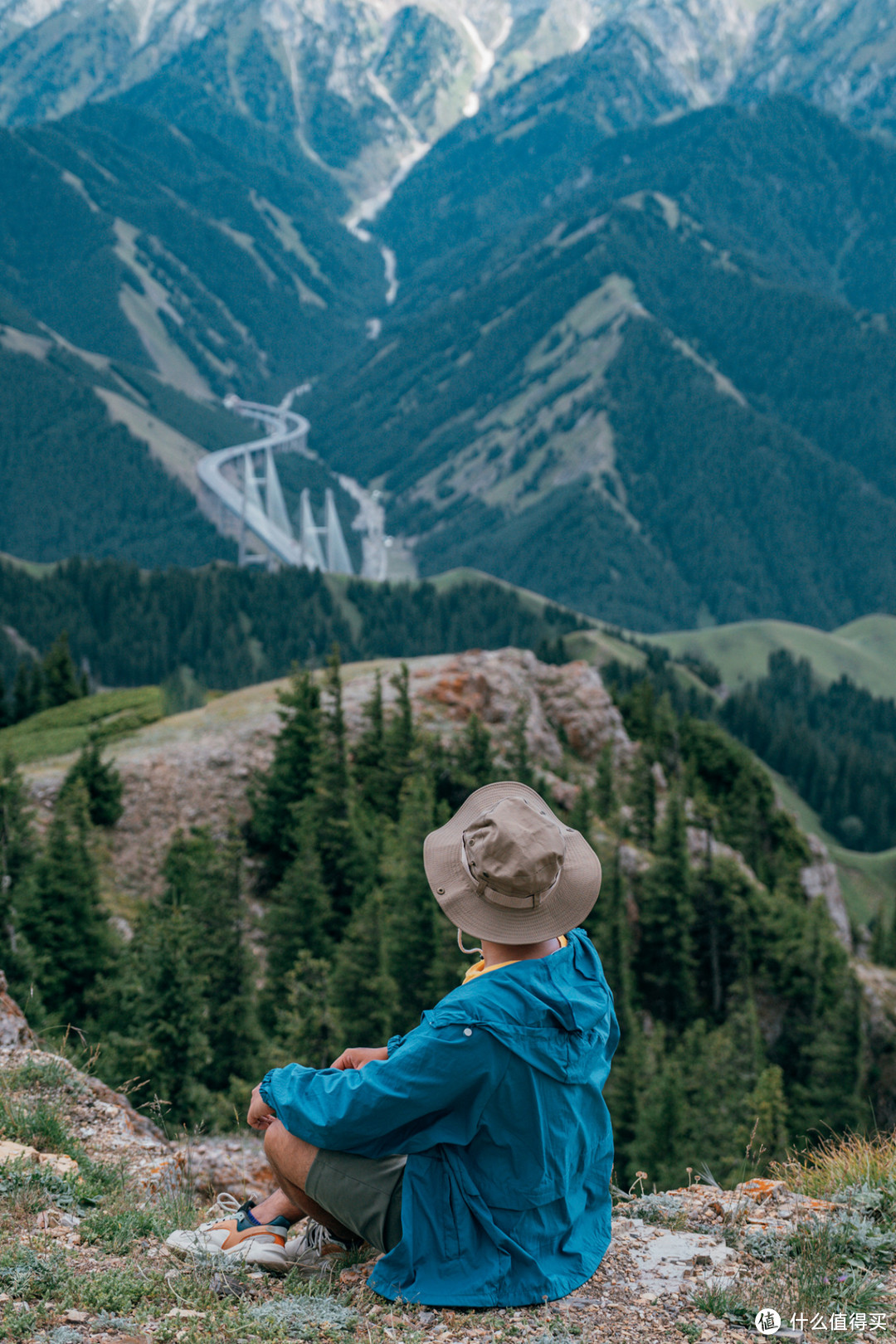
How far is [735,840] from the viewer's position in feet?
184

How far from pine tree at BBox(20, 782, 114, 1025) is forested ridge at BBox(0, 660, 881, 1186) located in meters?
0.06

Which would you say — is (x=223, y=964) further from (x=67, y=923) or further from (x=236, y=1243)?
(x=236, y=1243)

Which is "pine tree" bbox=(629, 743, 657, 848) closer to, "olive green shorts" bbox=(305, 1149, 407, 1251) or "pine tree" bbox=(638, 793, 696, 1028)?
"pine tree" bbox=(638, 793, 696, 1028)

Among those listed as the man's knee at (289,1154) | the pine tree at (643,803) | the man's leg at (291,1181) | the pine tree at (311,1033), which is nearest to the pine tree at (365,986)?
the pine tree at (311,1033)

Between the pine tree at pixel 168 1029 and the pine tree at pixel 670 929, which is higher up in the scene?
the pine tree at pixel 168 1029

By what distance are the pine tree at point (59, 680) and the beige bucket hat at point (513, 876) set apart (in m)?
53.9

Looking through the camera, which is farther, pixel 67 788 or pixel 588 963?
pixel 67 788

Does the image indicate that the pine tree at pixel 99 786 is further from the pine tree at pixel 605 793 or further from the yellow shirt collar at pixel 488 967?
the yellow shirt collar at pixel 488 967

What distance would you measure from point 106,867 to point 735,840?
3536cm

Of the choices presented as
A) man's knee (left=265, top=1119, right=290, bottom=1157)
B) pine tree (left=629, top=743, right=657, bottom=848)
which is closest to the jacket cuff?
man's knee (left=265, top=1119, right=290, bottom=1157)

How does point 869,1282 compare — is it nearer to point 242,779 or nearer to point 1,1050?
point 1,1050

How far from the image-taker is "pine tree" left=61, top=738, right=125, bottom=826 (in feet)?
105

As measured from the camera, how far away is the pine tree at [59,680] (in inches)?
2255

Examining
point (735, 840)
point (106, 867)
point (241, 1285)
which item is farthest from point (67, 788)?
point (735, 840)
